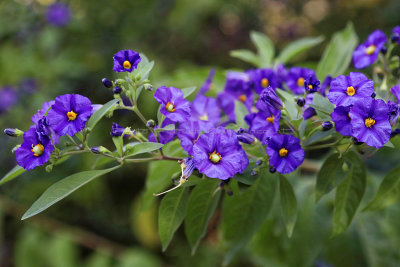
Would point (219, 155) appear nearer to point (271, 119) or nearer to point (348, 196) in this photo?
point (271, 119)

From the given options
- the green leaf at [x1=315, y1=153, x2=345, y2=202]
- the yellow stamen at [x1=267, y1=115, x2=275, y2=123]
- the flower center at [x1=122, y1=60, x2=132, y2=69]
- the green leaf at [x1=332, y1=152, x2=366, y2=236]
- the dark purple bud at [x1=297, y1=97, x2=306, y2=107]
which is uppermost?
the flower center at [x1=122, y1=60, x2=132, y2=69]

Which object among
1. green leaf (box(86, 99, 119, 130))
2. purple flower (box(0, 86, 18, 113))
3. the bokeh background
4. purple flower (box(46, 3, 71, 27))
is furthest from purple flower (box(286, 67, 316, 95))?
purple flower (box(46, 3, 71, 27))

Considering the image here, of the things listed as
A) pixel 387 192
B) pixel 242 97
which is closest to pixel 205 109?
pixel 242 97

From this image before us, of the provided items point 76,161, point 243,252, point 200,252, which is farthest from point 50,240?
point 243,252

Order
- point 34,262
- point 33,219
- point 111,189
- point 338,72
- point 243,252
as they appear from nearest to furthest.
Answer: point 338,72
point 243,252
point 34,262
point 33,219
point 111,189

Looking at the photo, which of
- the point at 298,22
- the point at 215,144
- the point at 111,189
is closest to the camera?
the point at 215,144

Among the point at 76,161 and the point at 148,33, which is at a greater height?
the point at 148,33

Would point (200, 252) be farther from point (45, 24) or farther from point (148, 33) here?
point (45, 24)

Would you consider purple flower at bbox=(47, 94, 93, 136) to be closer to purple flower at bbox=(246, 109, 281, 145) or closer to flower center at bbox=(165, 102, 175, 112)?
flower center at bbox=(165, 102, 175, 112)
